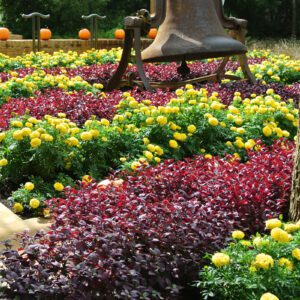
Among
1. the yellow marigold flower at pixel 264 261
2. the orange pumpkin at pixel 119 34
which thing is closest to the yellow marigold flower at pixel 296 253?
the yellow marigold flower at pixel 264 261

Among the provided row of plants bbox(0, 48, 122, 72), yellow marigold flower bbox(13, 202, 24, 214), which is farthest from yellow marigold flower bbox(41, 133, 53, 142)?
row of plants bbox(0, 48, 122, 72)

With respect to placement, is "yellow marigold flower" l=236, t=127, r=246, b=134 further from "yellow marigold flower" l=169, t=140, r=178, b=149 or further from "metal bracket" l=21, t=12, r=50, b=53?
"metal bracket" l=21, t=12, r=50, b=53

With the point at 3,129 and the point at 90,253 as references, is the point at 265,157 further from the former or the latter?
the point at 3,129

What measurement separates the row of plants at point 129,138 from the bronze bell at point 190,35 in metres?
1.50

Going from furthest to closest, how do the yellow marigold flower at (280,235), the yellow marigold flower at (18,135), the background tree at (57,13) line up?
the background tree at (57,13) < the yellow marigold flower at (18,135) < the yellow marigold flower at (280,235)

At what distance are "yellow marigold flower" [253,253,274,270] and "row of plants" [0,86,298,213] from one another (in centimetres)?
150

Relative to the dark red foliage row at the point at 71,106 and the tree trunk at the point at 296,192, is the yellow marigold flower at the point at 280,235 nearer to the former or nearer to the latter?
the tree trunk at the point at 296,192

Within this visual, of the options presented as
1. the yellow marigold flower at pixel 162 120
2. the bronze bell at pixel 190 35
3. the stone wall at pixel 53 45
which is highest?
the bronze bell at pixel 190 35

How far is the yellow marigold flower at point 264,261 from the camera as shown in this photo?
6.84ft

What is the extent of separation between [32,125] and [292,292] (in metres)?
2.67

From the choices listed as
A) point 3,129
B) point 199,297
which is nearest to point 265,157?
point 199,297

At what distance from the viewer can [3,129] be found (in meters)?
4.61

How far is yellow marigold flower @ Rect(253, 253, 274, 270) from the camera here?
2.09 m

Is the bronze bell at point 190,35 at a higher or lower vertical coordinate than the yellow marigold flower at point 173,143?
higher
